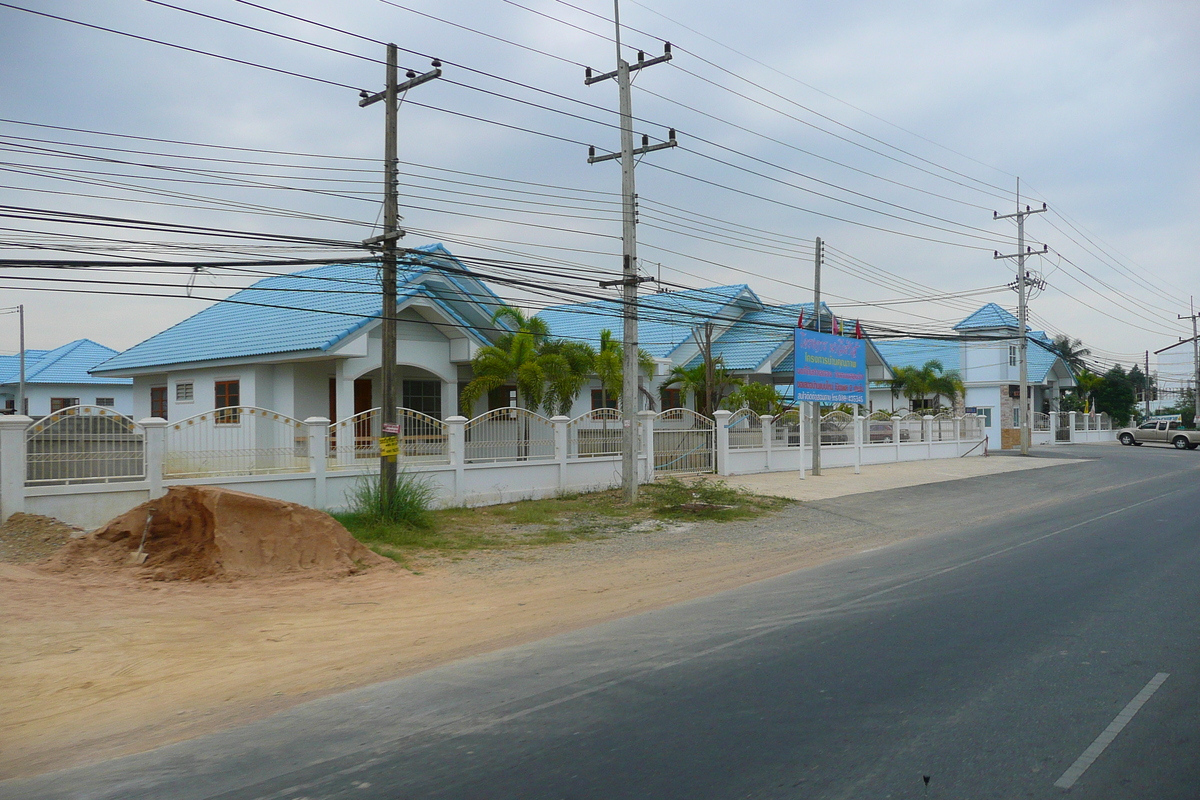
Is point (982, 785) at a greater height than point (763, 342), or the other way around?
point (763, 342)

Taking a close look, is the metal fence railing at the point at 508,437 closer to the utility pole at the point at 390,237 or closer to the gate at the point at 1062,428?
the utility pole at the point at 390,237

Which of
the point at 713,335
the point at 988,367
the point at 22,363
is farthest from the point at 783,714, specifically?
the point at 988,367

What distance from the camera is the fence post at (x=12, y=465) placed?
38.6 ft

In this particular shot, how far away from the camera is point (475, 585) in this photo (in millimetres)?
11000

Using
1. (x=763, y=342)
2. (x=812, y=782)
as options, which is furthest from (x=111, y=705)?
(x=763, y=342)

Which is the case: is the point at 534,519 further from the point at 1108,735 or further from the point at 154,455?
the point at 1108,735

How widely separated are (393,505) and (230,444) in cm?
276

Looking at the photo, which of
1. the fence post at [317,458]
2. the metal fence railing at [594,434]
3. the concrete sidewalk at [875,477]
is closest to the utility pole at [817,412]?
the concrete sidewalk at [875,477]

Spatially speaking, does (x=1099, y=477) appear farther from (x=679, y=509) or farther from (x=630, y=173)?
(x=630, y=173)

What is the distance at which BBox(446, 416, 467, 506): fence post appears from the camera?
1744cm

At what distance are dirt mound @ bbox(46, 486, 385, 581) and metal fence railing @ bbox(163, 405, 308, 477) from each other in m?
1.96

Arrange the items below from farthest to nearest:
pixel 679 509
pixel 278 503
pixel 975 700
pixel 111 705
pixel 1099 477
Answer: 1. pixel 1099 477
2. pixel 679 509
3. pixel 278 503
4. pixel 111 705
5. pixel 975 700

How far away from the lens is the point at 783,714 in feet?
17.9

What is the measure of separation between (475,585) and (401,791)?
656 cm
